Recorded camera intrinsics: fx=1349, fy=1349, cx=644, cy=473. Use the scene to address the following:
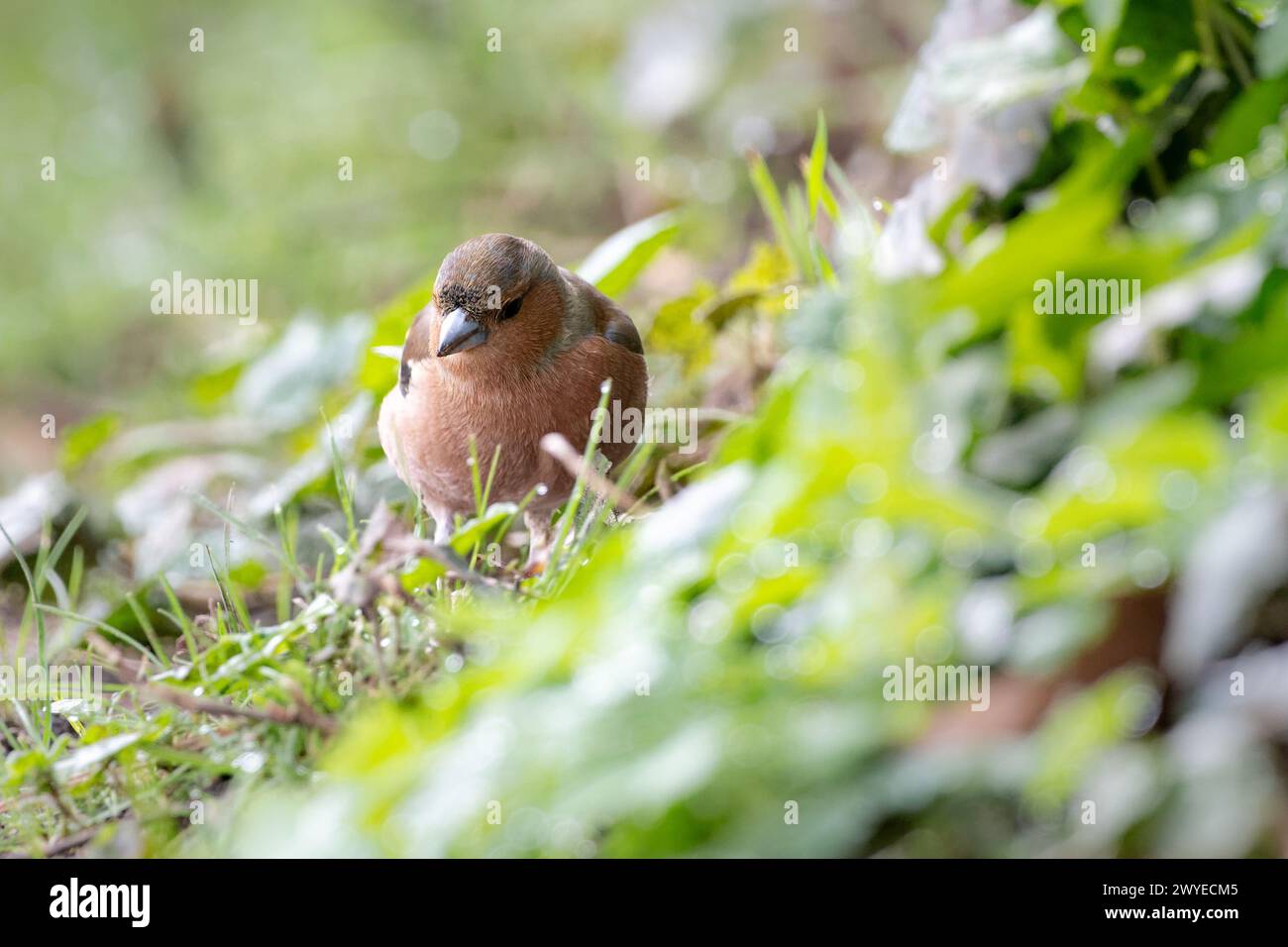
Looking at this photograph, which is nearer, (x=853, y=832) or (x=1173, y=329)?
(x=853, y=832)

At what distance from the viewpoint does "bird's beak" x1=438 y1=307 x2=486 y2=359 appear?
3230 millimetres

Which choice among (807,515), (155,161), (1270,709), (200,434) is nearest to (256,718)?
(807,515)

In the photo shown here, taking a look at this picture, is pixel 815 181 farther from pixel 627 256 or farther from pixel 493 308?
pixel 493 308

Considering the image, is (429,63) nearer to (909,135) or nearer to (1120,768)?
(909,135)

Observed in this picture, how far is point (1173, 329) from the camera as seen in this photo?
6.37 ft

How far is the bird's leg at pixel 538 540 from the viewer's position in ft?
8.20

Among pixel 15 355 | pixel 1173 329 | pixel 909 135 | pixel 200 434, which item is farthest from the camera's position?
pixel 15 355

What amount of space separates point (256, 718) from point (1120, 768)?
138 cm

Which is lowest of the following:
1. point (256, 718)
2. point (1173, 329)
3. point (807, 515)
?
point (256, 718)

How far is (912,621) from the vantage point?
4.96 feet

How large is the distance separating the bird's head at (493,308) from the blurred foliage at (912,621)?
3.33ft
